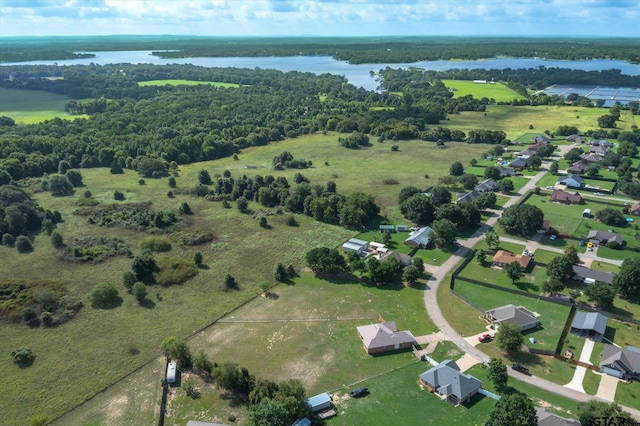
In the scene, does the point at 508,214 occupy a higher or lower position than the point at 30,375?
higher

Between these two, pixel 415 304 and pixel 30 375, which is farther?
pixel 415 304

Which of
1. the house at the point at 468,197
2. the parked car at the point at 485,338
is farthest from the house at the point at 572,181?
the parked car at the point at 485,338

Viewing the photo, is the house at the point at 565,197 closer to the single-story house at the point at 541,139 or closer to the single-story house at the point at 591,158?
the single-story house at the point at 591,158

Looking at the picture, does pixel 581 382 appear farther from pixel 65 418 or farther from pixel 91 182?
pixel 91 182

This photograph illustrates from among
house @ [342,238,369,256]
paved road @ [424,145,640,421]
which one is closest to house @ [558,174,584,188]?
paved road @ [424,145,640,421]

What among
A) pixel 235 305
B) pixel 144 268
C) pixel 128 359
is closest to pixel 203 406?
pixel 128 359

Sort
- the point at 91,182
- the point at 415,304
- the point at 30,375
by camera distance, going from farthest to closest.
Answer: the point at 91,182 < the point at 415,304 < the point at 30,375

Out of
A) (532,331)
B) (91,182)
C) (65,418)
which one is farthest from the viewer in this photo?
(91,182)

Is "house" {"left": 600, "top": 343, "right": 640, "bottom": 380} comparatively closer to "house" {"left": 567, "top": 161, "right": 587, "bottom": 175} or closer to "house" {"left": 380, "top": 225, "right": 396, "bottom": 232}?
"house" {"left": 380, "top": 225, "right": 396, "bottom": 232}
